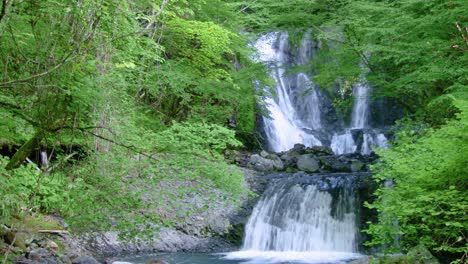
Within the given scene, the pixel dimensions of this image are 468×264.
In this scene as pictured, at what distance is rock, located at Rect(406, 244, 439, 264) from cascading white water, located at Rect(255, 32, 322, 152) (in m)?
11.1

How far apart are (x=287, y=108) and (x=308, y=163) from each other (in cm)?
574

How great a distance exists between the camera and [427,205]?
19.0ft

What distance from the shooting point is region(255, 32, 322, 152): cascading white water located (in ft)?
60.6

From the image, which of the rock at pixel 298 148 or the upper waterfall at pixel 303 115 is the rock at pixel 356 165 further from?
the rock at pixel 298 148

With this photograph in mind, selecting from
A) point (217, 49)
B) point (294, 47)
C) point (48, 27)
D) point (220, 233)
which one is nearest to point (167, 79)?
point (217, 49)

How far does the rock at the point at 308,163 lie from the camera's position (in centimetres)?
1477

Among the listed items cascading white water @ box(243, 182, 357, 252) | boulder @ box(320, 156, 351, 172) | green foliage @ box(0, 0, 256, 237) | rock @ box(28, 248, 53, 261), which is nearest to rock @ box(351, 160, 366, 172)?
boulder @ box(320, 156, 351, 172)

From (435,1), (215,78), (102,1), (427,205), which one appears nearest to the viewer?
(102,1)

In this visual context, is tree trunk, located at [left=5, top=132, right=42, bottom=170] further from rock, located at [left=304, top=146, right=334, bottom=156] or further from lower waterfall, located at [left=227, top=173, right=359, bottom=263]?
rock, located at [left=304, top=146, right=334, bottom=156]

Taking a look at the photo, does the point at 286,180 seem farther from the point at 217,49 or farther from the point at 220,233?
the point at 217,49

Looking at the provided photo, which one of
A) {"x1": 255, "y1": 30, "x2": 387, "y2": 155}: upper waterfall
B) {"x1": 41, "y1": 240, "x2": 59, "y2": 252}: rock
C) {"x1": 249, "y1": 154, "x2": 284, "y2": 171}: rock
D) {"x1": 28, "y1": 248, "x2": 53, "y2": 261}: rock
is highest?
{"x1": 255, "y1": 30, "x2": 387, "y2": 155}: upper waterfall

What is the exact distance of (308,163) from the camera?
49.1 ft

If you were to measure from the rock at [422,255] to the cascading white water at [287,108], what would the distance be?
11.1m

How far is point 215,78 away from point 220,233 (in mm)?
4318
